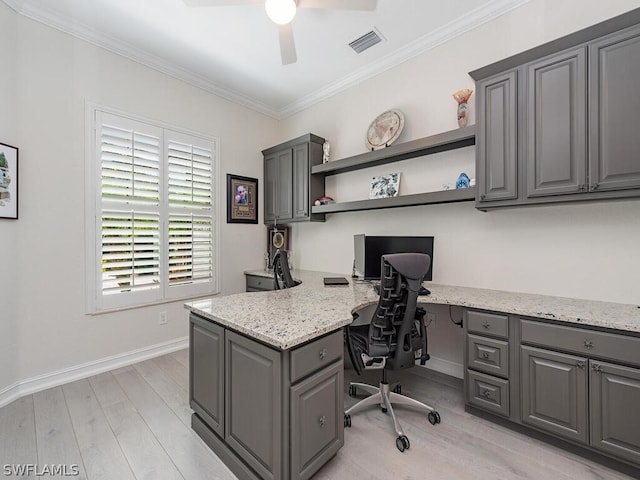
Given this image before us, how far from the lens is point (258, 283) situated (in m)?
3.76

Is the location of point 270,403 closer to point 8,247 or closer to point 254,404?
point 254,404

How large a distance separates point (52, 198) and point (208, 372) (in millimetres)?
2217

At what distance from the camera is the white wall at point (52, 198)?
7.40ft

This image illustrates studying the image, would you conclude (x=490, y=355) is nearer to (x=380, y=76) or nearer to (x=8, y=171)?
(x=380, y=76)

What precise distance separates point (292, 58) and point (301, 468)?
3017 millimetres

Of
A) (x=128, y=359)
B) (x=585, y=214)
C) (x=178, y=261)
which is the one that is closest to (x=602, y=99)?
(x=585, y=214)

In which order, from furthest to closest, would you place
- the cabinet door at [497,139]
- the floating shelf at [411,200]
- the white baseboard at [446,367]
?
the white baseboard at [446,367] → the floating shelf at [411,200] → the cabinet door at [497,139]

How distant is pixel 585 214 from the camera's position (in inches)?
79.4

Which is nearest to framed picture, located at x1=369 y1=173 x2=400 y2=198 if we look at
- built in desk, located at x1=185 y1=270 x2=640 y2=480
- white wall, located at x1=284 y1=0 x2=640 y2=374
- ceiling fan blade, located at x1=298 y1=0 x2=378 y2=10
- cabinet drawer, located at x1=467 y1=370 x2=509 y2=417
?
white wall, located at x1=284 y1=0 x2=640 y2=374

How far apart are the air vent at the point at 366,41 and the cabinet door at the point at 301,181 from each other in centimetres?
117

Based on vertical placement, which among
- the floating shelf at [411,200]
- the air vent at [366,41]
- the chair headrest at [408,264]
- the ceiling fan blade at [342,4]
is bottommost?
the chair headrest at [408,264]

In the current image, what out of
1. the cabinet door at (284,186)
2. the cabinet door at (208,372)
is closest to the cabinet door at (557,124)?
the cabinet door at (208,372)

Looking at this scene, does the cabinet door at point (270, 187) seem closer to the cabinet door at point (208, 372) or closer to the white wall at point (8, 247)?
the cabinet door at point (208, 372)

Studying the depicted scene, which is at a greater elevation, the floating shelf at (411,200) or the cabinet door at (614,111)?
the cabinet door at (614,111)
